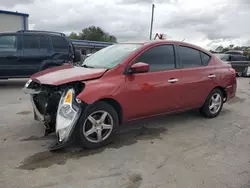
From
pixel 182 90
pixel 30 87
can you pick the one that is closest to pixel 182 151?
pixel 182 90

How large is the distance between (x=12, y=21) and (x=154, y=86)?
19726mm

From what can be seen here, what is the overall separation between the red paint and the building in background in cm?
1869

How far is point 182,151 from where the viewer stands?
12.4ft

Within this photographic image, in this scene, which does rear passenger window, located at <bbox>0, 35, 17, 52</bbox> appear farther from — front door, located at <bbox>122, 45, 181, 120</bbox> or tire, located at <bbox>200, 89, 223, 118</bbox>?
tire, located at <bbox>200, 89, 223, 118</bbox>

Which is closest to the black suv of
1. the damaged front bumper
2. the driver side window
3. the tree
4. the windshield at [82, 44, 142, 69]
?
the windshield at [82, 44, 142, 69]

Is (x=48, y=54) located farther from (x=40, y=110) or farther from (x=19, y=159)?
(x=19, y=159)

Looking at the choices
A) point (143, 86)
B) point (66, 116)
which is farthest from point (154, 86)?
point (66, 116)

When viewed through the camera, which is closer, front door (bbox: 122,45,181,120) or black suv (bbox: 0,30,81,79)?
front door (bbox: 122,45,181,120)

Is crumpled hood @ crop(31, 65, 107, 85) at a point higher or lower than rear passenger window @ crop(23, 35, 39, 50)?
lower

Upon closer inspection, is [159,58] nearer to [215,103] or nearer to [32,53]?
[215,103]

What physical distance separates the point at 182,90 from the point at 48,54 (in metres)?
5.65

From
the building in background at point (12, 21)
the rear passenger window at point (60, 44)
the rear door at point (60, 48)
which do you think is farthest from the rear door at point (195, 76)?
the building in background at point (12, 21)

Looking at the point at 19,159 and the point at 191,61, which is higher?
the point at 191,61

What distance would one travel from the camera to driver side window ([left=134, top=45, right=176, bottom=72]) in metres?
4.34
